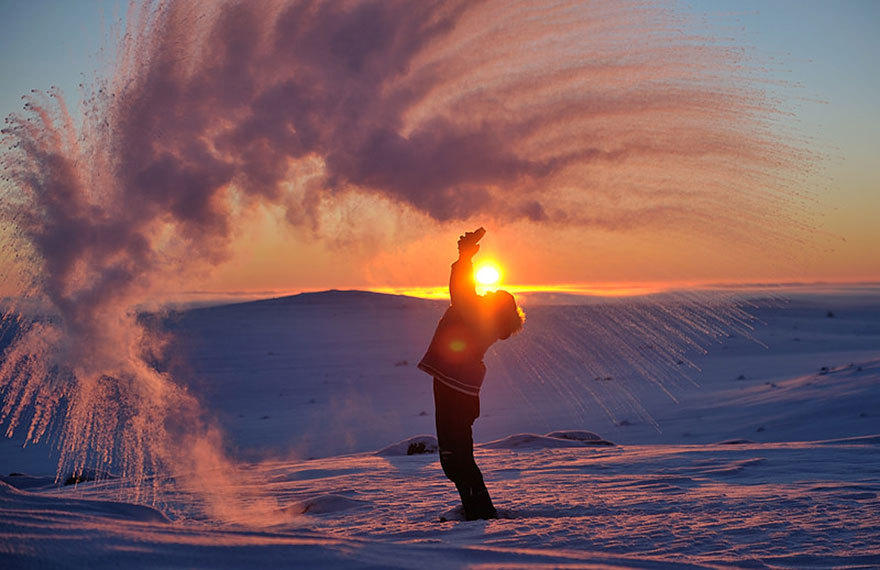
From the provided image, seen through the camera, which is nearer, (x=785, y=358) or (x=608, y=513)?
(x=608, y=513)

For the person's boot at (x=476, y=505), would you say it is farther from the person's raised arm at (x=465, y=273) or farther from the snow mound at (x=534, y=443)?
the snow mound at (x=534, y=443)

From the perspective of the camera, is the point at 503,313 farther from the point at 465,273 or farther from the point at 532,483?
the point at 532,483

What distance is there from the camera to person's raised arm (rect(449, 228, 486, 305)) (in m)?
5.79

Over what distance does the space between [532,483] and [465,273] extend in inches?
92.8

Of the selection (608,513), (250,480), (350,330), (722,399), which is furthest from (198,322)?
(608,513)

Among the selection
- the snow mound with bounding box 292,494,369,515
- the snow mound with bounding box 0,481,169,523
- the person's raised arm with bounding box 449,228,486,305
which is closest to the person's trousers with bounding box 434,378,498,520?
the person's raised arm with bounding box 449,228,486,305

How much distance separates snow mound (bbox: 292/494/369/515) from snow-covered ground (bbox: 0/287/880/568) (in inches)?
0.9

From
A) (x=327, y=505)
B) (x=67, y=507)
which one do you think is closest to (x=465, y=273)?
(x=327, y=505)

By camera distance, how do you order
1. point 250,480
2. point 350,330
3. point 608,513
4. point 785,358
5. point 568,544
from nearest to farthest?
point 568,544 < point 608,513 < point 250,480 < point 785,358 < point 350,330

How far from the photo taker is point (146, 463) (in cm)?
1456

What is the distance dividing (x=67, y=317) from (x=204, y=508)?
18.7ft

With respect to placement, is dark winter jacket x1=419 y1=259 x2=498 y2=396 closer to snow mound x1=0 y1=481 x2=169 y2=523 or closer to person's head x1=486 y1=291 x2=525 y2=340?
person's head x1=486 y1=291 x2=525 y2=340

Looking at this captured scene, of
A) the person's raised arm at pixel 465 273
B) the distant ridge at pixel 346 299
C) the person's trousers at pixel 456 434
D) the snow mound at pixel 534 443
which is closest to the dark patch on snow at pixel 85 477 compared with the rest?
the snow mound at pixel 534 443

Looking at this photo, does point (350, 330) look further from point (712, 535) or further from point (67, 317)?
point (712, 535)
